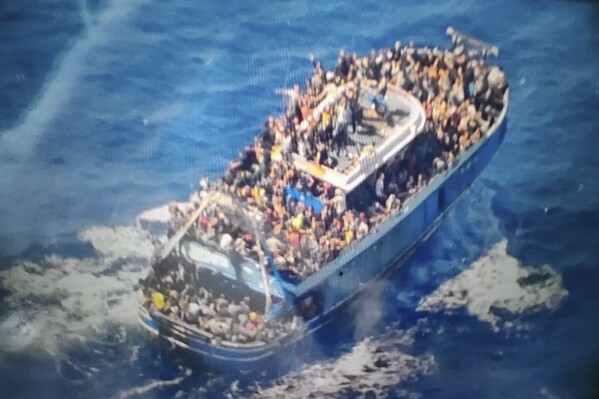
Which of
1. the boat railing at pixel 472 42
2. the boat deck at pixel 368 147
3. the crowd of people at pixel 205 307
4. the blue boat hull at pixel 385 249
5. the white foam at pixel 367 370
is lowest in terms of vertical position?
the white foam at pixel 367 370

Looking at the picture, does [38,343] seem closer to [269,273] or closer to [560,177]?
[269,273]

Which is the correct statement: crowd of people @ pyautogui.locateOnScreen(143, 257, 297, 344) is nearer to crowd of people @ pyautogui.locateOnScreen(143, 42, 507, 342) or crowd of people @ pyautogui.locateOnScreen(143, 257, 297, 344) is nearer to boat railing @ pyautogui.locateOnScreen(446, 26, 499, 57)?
crowd of people @ pyautogui.locateOnScreen(143, 42, 507, 342)

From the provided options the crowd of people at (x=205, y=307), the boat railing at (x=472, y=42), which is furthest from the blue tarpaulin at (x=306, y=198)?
the boat railing at (x=472, y=42)

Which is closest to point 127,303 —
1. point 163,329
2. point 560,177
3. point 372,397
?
point 163,329

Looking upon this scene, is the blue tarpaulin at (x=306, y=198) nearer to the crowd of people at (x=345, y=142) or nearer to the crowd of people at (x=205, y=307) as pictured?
the crowd of people at (x=345, y=142)

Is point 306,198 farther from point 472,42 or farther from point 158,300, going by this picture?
point 472,42

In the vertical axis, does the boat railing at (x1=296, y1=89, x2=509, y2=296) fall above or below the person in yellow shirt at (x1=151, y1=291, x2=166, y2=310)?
above

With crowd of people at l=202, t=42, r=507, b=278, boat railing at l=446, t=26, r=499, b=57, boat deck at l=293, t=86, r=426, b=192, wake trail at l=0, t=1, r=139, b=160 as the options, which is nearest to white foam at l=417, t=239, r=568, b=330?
crowd of people at l=202, t=42, r=507, b=278
